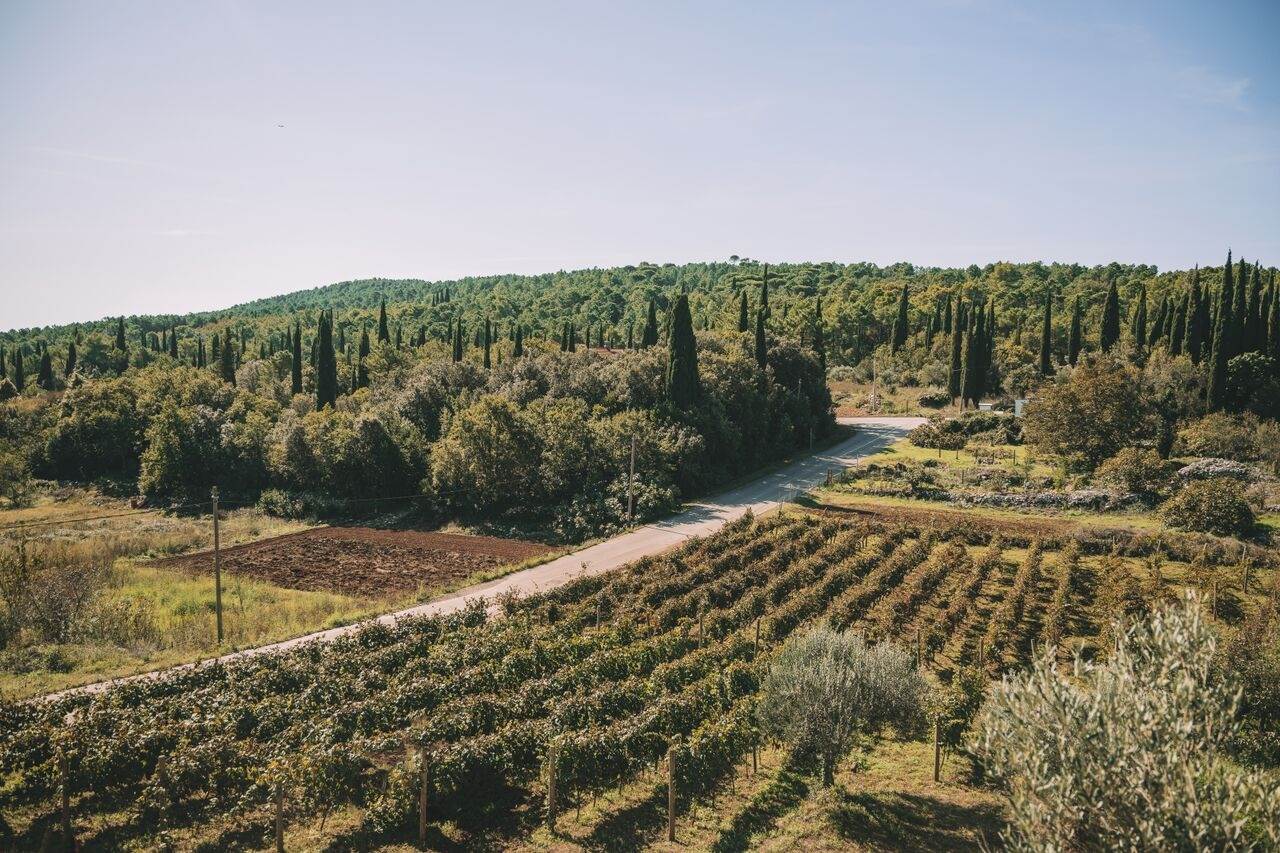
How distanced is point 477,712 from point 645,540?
59.6ft

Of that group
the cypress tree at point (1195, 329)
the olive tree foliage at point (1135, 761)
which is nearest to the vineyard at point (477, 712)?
the olive tree foliage at point (1135, 761)

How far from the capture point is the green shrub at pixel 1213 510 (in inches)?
1229

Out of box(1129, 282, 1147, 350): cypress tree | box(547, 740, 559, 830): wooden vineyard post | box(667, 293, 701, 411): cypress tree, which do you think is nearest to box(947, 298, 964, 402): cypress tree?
box(1129, 282, 1147, 350): cypress tree

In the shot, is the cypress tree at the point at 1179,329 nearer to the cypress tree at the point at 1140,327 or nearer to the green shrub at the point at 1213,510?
the cypress tree at the point at 1140,327

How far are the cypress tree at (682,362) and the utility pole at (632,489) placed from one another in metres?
6.38

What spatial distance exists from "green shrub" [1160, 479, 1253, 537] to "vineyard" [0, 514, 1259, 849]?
6.31 metres

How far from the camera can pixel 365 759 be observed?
1391 cm

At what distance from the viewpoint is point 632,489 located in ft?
124

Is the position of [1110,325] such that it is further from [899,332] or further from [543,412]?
[543,412]

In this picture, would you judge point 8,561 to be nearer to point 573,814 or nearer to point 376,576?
point 376,576

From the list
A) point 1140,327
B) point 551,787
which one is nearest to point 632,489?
point 551,787

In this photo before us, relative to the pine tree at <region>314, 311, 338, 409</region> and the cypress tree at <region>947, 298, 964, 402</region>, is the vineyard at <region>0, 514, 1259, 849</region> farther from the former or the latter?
the cypress tree at <region>947, 298, 964, 402</region>

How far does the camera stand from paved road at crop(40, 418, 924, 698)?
2396 centimetres

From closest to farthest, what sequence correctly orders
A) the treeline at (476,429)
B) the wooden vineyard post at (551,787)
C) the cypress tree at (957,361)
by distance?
the wooden vineyard post at (551,787), the treeline at (476,429), the cypress tree at (957,361)
